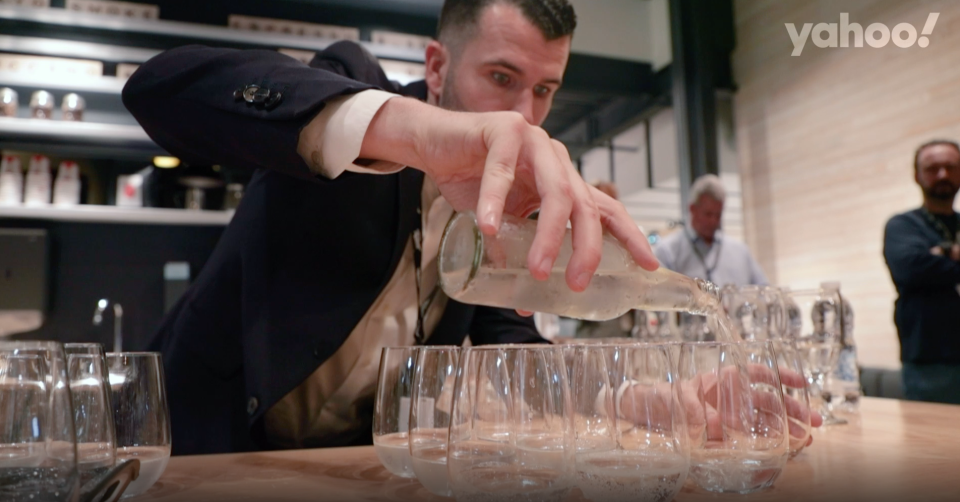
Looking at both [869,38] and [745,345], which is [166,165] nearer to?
[745,345]

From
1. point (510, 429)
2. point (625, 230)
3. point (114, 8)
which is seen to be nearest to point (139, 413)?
point (510, 429)

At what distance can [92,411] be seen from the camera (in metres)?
0.65

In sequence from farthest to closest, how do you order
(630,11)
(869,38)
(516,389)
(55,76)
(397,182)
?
(630,11)
(869,38)
(55,76)
(397,182)
(516,389)

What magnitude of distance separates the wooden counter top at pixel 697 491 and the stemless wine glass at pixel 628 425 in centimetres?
8

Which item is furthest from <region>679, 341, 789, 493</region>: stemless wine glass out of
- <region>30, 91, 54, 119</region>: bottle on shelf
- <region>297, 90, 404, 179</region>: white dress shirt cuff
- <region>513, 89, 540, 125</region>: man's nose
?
<region>30, 91, 54, 119</region>: bottle on shelf

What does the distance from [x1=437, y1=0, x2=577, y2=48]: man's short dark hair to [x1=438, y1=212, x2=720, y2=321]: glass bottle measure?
67cm

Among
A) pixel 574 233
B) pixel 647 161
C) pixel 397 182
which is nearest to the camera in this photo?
pixel 574 233

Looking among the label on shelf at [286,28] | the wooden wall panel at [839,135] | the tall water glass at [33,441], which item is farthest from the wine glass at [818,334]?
the wooden wall panel at [839,135]

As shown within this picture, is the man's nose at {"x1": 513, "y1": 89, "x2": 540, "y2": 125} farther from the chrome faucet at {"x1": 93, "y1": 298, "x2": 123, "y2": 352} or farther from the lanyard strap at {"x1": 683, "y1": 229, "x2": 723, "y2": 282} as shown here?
the lanyard strap at {"x1": 683, "y1": 229, "x2": 723, "y2": 282}

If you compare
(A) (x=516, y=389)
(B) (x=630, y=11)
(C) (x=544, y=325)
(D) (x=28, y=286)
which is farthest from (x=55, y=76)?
(B) (x=630, y=11)

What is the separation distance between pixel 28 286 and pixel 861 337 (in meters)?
4.51

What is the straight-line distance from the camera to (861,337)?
176 inches

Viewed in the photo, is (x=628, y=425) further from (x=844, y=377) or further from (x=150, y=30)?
(x=150, y=30)

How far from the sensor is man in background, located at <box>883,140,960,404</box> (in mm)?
3037
